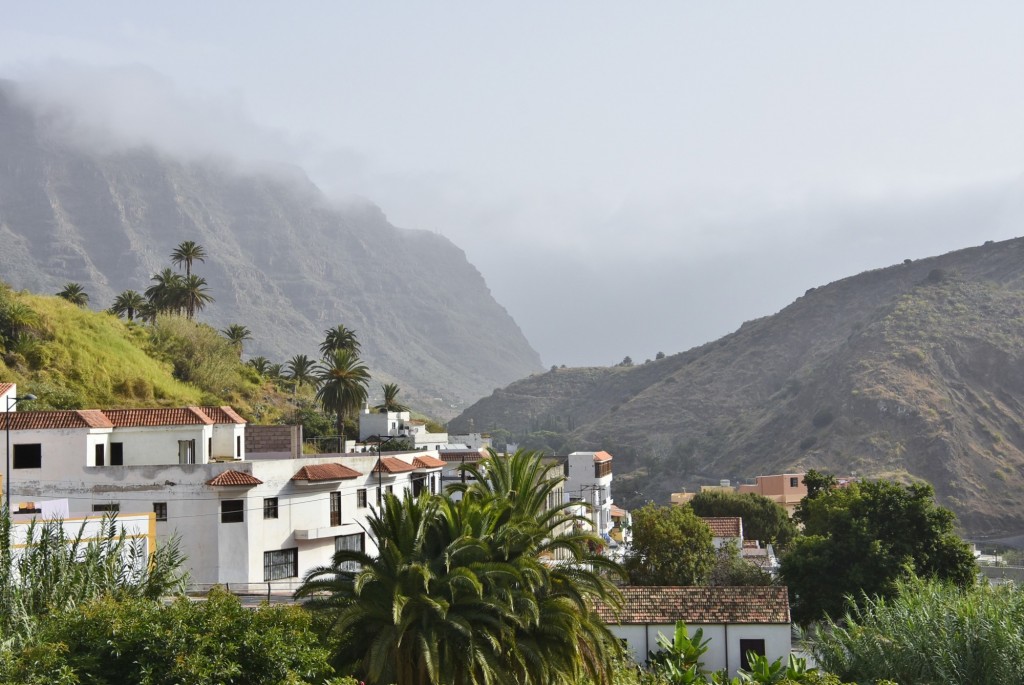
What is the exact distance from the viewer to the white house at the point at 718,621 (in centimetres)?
3728

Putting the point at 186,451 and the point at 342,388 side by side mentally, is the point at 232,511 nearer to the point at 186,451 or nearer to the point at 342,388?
the point at 186,451

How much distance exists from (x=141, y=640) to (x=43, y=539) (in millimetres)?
4586

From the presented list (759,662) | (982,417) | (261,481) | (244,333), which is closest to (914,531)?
(759,662)

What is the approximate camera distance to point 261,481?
48031 millimetres

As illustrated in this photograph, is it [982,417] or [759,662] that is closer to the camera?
[759,662]

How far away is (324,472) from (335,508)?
235 centimetres

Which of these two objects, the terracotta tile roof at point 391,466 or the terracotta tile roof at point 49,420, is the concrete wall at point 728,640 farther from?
the terracotta tile roof at point 49,420

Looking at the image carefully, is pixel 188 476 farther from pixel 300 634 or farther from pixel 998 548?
pixel 998 548

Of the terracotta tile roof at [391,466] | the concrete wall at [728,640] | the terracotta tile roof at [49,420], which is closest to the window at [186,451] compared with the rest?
the terracotta tile roof at [49,420]

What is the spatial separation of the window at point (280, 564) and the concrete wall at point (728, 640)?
57.7 feet

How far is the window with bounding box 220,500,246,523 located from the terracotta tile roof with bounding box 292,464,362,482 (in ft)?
11.4

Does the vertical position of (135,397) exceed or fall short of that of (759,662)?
it exceeds it

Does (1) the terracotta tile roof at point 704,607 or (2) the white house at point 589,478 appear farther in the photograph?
(2) the white house at point 589,478

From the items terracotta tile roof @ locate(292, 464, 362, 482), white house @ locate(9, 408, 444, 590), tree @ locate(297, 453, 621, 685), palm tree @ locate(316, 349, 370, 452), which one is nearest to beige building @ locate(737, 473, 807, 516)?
palm tree @ locate(316, 349, 370, 452)
